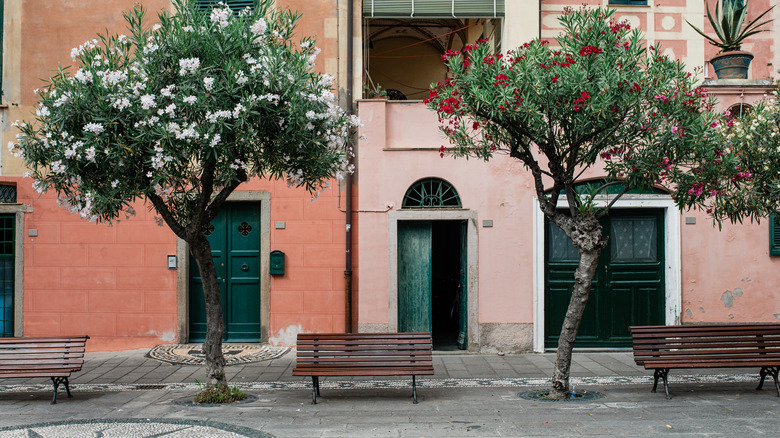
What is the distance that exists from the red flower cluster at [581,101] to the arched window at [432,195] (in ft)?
14.6

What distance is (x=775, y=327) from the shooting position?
8.47 metres

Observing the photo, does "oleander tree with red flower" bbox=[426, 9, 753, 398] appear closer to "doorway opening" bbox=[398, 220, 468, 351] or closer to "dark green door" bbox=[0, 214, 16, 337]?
"doorway opening" bbox=[398, 220, 468, 351]

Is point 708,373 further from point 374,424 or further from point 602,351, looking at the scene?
point 374,424

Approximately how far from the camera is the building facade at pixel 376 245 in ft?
38.3

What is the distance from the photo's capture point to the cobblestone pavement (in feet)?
22.0

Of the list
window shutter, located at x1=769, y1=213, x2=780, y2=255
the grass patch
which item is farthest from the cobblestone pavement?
window shutter, located at x1=769, y1=213, x2=780, y2=255

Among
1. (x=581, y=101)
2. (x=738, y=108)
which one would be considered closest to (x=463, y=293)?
(x=581, y=101)

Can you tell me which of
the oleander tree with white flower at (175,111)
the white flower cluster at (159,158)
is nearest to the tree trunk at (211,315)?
the oleander tree with white flower at (175,111)

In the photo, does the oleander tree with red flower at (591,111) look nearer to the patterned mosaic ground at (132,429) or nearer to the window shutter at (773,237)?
the patterned mosaic ground at (132,429)

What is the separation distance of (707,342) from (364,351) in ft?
13.1

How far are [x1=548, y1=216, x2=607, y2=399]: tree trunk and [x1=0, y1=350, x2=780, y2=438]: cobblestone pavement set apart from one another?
1.05 ft

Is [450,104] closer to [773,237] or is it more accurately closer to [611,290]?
[611,290]

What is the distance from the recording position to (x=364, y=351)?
8.30 metres

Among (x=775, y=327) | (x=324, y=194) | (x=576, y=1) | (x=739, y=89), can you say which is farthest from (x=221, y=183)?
(x=739, y=89)
